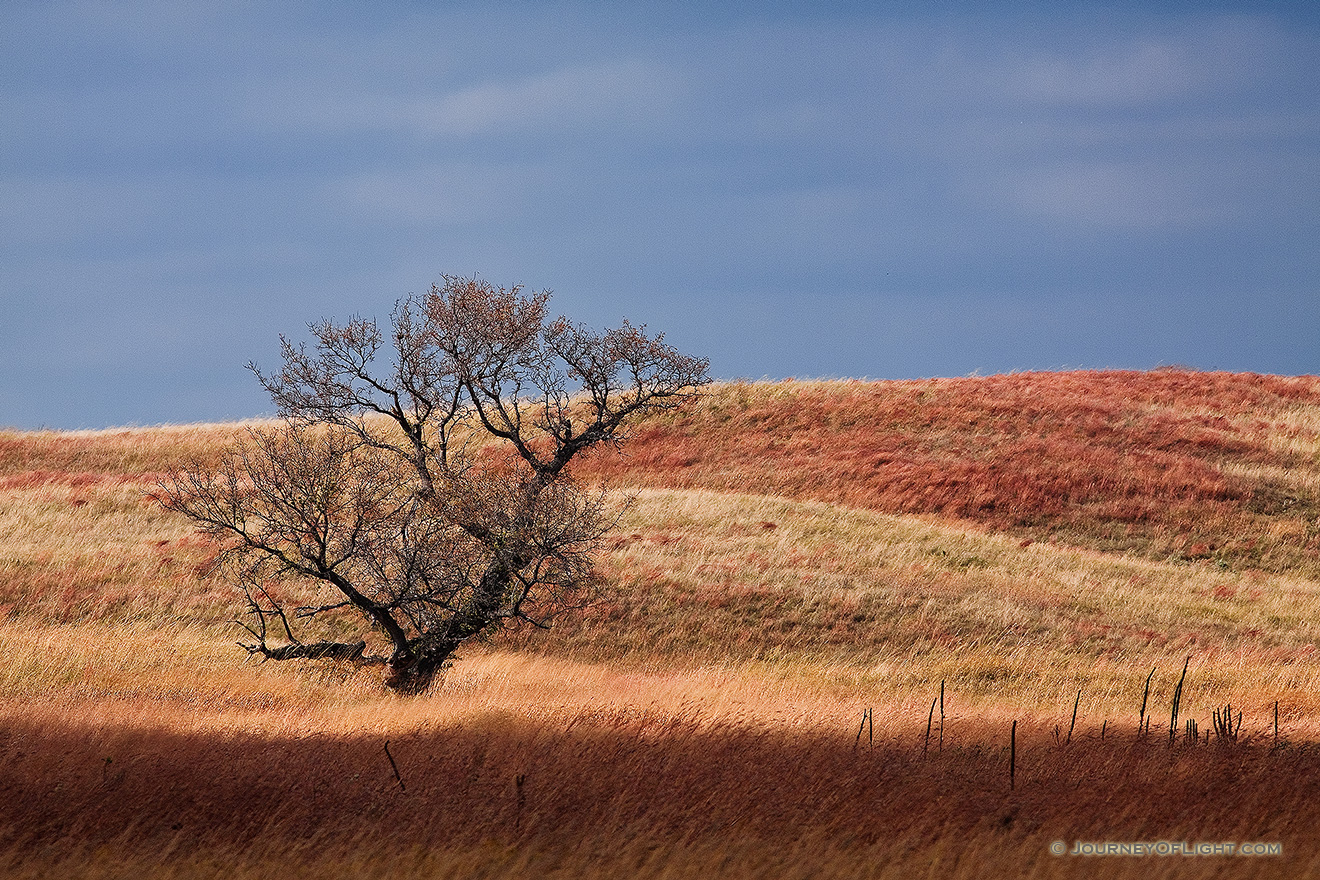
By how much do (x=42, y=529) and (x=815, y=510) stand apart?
25.2 metres

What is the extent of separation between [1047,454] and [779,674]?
24.0 meters

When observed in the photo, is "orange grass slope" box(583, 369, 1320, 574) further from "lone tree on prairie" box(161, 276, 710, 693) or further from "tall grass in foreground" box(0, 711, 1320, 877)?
"tall grass in foreground" box(0, 711, 1320, 877)

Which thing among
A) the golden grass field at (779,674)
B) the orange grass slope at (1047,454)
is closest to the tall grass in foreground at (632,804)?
the golden grass field at (779,674)

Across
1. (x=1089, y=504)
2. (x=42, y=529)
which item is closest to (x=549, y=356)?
(x=42, y=529)

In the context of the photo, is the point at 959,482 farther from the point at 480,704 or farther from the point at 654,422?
the point at 480,704

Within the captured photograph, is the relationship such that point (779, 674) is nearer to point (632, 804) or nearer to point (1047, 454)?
point (632, 804)

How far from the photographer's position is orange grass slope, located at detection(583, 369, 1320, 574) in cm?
3591

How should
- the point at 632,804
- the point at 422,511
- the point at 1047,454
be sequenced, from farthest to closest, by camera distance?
1. the point at 1047,454
2. the point at 422,511
3. the point at 632,804

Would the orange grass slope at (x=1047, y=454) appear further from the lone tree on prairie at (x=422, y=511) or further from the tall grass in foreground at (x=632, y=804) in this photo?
the tall grass in foreground at (x=632, y=804)

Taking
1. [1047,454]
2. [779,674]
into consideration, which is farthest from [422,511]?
[1047,454]

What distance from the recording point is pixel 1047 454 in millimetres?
40938

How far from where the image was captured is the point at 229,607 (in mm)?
26281

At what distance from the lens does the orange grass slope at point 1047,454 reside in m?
35.9

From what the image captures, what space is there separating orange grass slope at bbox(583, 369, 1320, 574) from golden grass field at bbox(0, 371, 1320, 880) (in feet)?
0.65
